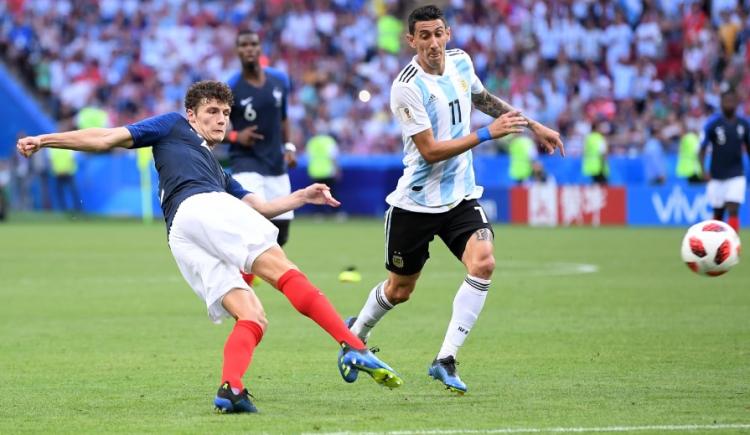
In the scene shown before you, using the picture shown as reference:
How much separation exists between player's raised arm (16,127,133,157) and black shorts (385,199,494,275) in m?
2.24

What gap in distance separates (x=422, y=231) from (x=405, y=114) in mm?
845

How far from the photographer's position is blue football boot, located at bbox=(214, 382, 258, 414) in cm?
716

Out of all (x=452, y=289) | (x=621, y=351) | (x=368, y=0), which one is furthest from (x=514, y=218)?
(x=621, y=351)

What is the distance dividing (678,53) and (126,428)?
90.4 feet

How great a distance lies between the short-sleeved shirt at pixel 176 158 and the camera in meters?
7.67

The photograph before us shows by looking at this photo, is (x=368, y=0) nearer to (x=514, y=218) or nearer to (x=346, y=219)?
(x=346, y=219)

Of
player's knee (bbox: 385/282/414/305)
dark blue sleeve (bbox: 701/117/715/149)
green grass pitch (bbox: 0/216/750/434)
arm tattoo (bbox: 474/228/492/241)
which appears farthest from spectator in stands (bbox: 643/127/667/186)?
arm tattoo (bbox: 474/228/492/241)

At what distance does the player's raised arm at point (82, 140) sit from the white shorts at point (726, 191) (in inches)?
582

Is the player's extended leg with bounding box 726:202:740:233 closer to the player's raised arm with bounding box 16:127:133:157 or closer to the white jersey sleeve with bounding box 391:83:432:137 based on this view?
the white jersey sleeve with bounding box 391:83:432:137

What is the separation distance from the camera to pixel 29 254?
21719 mm

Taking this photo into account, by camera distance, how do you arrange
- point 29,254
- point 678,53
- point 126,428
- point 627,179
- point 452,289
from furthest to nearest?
point 678,53
point 627,179
point 29,254
point 452,289
point 126,428

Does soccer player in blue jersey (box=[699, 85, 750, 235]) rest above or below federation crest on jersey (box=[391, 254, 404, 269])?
below

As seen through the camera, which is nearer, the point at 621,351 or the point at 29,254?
the point at 621,351

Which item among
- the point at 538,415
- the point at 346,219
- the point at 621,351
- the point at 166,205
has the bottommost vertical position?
the point at 346,219
